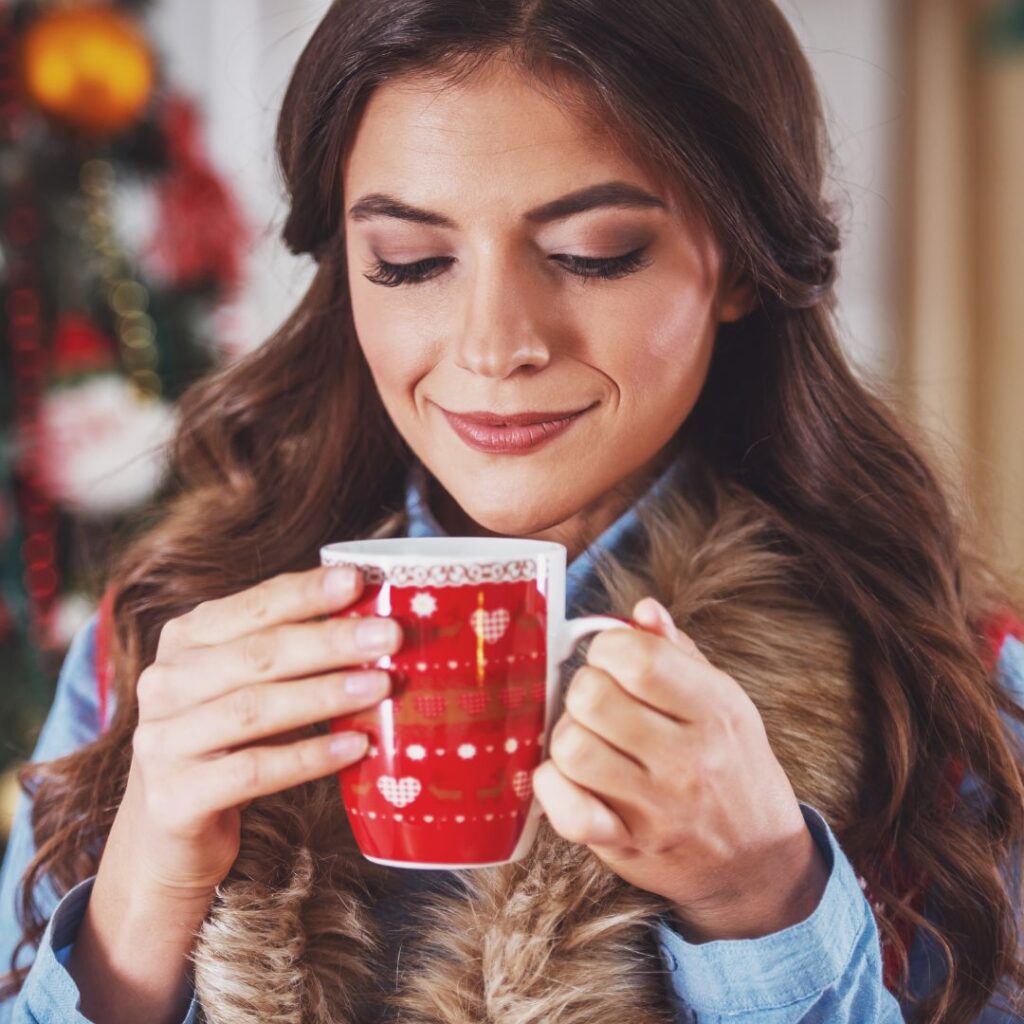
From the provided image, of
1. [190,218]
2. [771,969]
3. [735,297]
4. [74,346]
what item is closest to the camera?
[771,969]

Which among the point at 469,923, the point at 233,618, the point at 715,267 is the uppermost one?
the point at 715,267

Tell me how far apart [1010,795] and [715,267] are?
0.48 meters

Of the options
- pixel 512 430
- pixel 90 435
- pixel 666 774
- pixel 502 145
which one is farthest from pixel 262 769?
pixel 90 435

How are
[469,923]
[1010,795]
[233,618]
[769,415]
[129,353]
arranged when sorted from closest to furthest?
1. [233,618]
2. [469,923]
3. [1010,795]
4. [769,415]
5. [129,353]

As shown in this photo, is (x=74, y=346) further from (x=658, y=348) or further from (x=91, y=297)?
(x=658, y=348)

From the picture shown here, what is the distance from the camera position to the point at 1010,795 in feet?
3.16

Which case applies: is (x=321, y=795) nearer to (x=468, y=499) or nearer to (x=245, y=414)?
(x=468, y=499)

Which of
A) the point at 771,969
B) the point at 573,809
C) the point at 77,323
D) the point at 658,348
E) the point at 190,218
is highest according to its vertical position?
the point at 190,218

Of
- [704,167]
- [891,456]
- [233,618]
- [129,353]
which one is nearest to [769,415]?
[891,456]

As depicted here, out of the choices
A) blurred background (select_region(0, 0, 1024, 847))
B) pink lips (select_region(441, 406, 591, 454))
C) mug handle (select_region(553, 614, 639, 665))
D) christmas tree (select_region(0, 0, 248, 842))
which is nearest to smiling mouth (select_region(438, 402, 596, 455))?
pink lips (select_region(441, 406, 591, 454))

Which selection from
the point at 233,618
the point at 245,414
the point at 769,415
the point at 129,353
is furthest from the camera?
the point at 129,353

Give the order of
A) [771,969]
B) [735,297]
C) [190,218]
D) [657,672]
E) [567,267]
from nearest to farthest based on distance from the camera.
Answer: [657,672], [771,969], [567,267], [735,297], [190,218]

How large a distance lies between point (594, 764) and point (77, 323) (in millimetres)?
1608

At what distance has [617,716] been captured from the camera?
636mm
